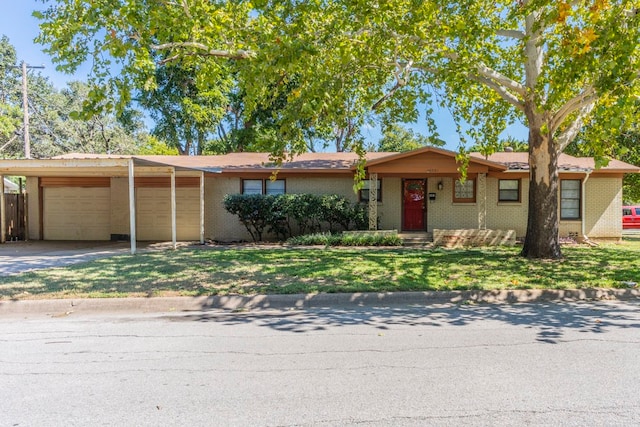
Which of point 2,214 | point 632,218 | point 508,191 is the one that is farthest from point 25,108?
point 632,218

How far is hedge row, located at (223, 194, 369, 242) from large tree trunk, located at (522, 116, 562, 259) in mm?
6581

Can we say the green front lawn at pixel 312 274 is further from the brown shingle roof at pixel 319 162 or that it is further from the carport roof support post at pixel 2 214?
the carport roof support post at pixel 2 214

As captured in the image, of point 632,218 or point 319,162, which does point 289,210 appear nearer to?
point 319,162

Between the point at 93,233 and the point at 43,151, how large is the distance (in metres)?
23.3

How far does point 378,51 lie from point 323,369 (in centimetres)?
857

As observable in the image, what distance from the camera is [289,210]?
50.9ft

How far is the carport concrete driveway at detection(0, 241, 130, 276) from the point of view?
34.1 ft

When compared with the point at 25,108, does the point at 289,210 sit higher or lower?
lower

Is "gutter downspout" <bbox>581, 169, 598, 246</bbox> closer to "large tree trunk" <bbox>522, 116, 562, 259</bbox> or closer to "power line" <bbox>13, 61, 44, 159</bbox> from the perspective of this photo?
"large tree trunk" <bbox>522, 116, 562, 259</bbox>

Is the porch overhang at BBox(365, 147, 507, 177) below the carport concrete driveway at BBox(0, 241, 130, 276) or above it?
above

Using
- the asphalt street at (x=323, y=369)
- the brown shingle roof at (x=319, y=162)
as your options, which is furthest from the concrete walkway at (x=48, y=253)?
the asphalt street at (x=323, y=369)

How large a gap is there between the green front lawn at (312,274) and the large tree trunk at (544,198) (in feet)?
1.96

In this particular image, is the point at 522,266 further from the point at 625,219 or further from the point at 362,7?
the point at 625,219

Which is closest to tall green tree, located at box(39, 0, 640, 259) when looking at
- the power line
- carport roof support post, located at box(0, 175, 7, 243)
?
carport roof support post, located at box(0, 175, 7, 243)
